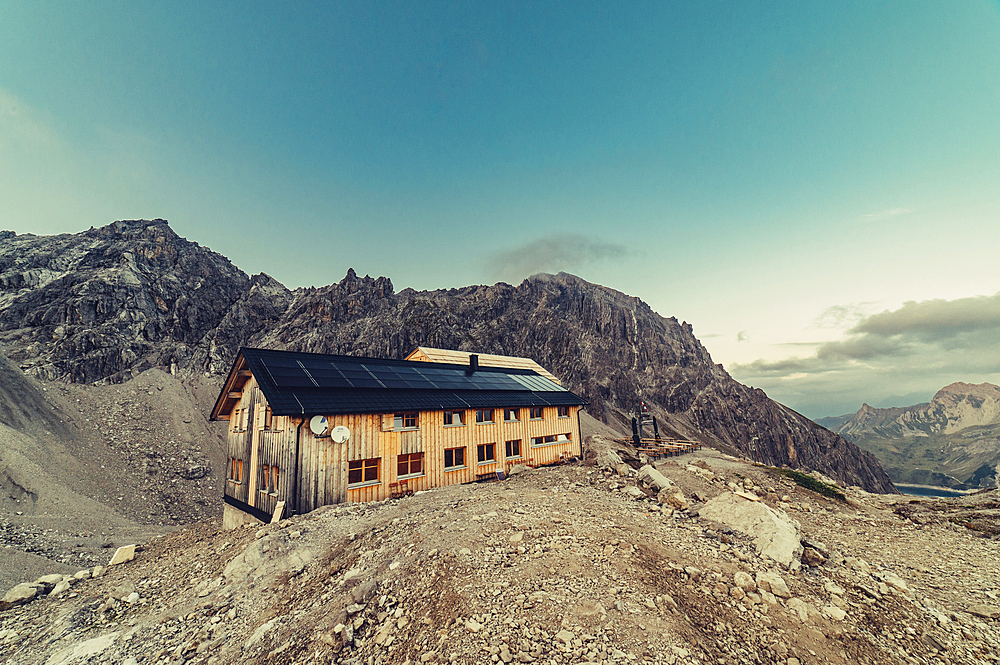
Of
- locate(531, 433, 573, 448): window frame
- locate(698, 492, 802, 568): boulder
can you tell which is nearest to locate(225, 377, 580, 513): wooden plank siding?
locate(531, 433, 573, 448): window frame

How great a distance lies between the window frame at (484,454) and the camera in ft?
95.9

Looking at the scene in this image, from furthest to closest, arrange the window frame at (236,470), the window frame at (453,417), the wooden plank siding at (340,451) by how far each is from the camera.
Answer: the window frame at (453,417) → the window frame at (236,470) → the wooden plank siding at (340,451)

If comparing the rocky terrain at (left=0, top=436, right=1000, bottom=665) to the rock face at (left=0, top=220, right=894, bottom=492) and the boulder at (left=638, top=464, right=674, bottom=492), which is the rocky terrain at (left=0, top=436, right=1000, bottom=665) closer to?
the boulder at (left=638, top=464, right=674, bottom=492)

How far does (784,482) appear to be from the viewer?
2647 cm

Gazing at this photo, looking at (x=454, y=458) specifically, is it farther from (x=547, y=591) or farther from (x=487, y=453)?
(x=547, y=591)

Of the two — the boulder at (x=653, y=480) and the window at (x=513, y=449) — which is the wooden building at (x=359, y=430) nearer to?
the window at (x=513, y=449)

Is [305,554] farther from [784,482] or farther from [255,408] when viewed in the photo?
[784,482]

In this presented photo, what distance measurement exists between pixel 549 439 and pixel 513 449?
4.12 m

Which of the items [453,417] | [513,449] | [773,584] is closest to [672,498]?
[773,584]

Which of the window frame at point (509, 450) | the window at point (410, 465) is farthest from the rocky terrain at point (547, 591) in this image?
the window frame at point (509, 450)

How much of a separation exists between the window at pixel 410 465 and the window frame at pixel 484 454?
483 centimetres

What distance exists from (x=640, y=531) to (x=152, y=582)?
20.5 meters

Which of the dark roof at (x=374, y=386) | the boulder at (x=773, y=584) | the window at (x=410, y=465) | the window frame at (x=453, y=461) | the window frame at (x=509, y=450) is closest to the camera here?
the boulder at (x=773, y=584)

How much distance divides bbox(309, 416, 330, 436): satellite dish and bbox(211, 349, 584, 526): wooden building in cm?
5
